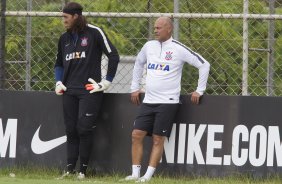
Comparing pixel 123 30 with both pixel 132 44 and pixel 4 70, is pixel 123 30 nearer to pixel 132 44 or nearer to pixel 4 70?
pixel 132 44

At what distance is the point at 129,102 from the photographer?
11.3 metres

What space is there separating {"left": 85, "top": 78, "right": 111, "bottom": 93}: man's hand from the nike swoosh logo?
2.81 feet

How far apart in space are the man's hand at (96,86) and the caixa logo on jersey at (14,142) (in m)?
0.87

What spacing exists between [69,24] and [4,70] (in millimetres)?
1309

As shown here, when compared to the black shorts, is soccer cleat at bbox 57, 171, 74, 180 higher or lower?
lower

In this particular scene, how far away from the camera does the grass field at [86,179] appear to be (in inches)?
413

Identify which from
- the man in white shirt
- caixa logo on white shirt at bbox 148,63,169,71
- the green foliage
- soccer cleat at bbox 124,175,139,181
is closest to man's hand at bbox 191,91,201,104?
the man in white shirt

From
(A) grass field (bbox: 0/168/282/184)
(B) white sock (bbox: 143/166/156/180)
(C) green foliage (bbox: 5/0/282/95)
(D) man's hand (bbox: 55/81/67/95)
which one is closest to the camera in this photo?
(A) grass field (bbox: 0/168/282/184)

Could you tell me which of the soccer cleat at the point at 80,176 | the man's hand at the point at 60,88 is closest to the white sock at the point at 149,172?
the soccer cleat at the point at 80,176

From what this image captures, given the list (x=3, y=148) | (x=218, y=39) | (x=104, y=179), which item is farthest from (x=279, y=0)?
(x=3, y=148)

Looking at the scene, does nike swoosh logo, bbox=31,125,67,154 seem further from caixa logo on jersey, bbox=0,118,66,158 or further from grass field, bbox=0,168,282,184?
grass field, bbox=0,168,282,184

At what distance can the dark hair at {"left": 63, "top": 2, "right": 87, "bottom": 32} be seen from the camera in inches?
430

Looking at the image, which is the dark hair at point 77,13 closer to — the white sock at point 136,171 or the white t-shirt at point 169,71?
the white t-shirt at point 169,71

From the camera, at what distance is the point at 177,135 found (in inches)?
438
